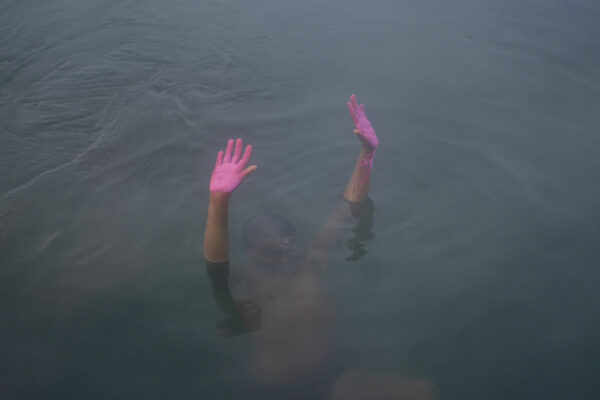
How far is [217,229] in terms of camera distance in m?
3.24

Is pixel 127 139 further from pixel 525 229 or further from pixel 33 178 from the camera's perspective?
pixel 525 229

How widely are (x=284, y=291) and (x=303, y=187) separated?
4.78 feet

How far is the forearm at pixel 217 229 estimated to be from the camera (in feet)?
10.1

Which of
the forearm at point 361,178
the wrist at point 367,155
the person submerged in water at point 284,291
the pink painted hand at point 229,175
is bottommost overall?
the person submerged in water at point 284,291

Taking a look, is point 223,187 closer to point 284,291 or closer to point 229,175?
point 229,175

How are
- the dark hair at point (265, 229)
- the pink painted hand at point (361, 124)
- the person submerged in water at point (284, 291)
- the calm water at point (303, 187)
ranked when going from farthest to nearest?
the dark hair at point (265, 229) < the pink painted hand at point (361, 124) < the calm water at point (303, 187) < the person submerged in water at point (284, 291)

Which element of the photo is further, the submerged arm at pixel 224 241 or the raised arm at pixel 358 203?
the raised arm at pixel 358 203

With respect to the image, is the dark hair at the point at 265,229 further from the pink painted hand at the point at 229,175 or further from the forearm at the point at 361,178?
the pink painted hand at the point at 229,175

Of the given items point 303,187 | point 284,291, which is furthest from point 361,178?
point 284,291

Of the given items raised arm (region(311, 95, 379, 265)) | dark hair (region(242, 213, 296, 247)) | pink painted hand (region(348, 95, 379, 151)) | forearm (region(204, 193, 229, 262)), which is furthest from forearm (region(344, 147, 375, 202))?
forearm (region(204, 193, 229, 262))

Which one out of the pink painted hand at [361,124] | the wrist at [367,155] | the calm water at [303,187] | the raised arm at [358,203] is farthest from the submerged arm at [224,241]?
the wrist at [367,155]

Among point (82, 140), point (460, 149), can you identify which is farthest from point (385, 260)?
point (82, 140)

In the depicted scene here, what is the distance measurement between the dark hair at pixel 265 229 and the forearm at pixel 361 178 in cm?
67

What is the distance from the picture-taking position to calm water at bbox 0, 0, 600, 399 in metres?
3.18
